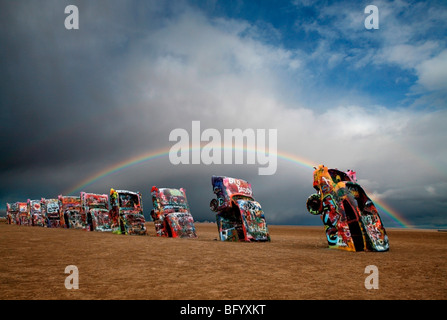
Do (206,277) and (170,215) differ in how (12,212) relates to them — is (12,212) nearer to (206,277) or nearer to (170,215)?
(170,215)

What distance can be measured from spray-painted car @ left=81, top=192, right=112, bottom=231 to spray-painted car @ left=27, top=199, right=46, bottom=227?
7785 mm

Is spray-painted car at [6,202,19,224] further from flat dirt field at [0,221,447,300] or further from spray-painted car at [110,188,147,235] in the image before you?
flat dirt field at [0,221,447,300]

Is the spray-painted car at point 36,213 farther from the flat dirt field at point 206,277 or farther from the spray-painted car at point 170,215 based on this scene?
the flat dirt field at point 206,277

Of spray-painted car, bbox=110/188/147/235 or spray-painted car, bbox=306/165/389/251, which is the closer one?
spray-painted car, bbox=306/165/389/251

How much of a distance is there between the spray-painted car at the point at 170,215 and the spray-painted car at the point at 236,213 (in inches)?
120

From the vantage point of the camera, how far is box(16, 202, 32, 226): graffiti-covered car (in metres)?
31.8

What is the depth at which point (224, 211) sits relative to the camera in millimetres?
15281

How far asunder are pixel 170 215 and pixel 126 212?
4034 mm

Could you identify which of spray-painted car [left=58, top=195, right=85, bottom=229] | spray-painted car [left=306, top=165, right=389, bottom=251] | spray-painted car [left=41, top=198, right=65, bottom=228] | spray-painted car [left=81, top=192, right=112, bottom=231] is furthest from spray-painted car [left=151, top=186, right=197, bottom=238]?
spray-painted car [left=41, top=198, right=65, bottom=228]

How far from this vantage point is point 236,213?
15.1 meters

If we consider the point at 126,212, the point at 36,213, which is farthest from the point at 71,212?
the point at 126,212

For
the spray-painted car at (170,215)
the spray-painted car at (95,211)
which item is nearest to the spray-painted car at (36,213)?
the spray-painted car at (95,211)

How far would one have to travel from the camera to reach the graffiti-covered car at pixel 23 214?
104 ft
